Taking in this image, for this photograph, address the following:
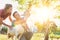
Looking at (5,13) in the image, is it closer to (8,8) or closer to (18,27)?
(8,8)

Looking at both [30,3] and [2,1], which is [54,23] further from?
[2,1]

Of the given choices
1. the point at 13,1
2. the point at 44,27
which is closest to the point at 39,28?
the point at 44,27

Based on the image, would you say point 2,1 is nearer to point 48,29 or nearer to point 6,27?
point 6,27

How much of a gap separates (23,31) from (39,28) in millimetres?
122

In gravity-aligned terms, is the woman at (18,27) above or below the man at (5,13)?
below

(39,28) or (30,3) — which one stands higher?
(30,3)

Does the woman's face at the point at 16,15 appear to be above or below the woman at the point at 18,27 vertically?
above

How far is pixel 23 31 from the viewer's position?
100cm

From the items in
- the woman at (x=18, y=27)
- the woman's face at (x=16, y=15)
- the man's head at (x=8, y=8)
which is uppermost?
the man's head at (x=8, y=8)

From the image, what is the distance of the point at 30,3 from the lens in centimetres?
100

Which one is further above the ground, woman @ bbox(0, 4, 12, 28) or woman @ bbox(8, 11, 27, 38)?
woman @ bbox(0, 4, 12, 28)

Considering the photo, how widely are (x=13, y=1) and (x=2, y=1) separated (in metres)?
0.08

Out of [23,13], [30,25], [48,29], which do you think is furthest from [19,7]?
[48,29]

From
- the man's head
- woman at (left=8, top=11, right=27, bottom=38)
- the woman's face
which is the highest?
the man's head
